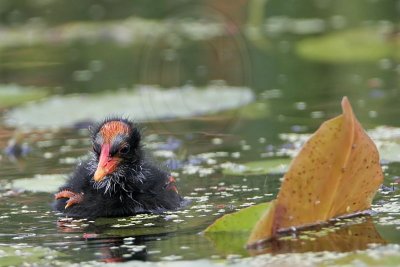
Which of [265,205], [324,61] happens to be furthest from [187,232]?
[324,61]

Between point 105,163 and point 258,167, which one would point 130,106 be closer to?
point 258,167

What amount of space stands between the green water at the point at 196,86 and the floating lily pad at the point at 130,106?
87 mm

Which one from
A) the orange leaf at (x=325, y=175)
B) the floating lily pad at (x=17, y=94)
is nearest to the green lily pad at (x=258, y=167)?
the orange leaf at (x=325, y=175)

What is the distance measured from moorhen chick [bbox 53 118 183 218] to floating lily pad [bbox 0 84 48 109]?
5.13m

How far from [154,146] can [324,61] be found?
474 centimetres

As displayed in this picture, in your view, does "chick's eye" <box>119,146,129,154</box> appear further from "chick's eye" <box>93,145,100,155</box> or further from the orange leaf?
the orange leaf

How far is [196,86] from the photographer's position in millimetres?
13367

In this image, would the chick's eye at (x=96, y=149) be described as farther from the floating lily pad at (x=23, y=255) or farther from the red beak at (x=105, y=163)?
the floating lily pad at (x=23, y=255)

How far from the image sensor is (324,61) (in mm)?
14523

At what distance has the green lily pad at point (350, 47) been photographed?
14.6 m

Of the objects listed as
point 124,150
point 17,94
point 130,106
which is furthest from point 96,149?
point 17,94

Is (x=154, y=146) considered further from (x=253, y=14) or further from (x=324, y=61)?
(x=253, y=14)

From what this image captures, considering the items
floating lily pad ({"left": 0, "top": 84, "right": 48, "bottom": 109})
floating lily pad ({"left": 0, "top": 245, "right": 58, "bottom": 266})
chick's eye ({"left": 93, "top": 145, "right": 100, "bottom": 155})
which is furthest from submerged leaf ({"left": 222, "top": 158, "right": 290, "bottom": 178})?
floating lily pad ({"left": 0, "top": 84, "right": 48, "bottom": 109})

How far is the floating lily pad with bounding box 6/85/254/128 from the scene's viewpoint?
38.0 feet
